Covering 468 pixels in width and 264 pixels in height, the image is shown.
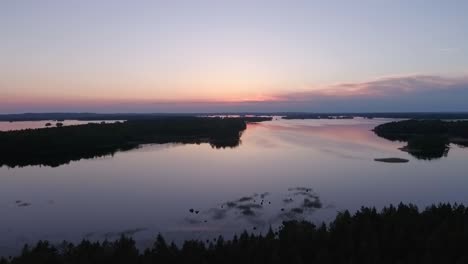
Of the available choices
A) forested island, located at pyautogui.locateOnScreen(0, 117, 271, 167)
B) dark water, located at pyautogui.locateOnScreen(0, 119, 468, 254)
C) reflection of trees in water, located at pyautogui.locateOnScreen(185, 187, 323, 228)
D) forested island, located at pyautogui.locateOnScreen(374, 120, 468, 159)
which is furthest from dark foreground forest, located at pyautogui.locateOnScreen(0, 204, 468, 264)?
forested island, located at pyautogui.locateOnScreen(374, 120, 468, 159)

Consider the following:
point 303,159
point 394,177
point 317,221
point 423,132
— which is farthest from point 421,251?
point 423,132

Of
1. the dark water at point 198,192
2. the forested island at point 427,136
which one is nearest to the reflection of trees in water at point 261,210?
the dark water at point 198,192

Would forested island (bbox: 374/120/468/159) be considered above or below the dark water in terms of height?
above

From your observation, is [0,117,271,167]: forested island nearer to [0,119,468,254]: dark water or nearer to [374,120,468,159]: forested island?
[0,119,468,254]: dark water

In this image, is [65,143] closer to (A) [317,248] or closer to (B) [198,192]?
(B) [198,192]

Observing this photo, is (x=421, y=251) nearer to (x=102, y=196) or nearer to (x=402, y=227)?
(x=402, y=227)

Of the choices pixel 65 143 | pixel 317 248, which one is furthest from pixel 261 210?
pixel 65 143

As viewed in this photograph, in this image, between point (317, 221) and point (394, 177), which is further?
point (394, 177)

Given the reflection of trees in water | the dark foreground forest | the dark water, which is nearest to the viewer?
the dark foreground forest
